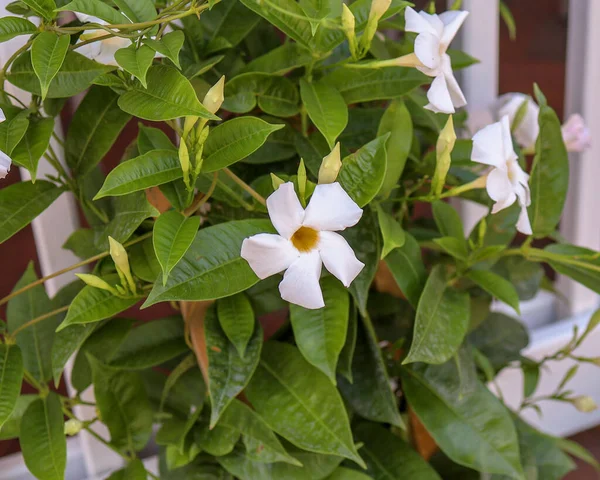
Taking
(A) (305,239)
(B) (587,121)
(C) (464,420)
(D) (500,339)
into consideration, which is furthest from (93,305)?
(B) (587,121)

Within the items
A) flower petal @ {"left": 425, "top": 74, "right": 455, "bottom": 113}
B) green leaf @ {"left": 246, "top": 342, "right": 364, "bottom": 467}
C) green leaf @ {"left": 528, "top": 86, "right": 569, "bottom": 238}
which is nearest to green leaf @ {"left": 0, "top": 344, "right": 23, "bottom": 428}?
green leaf @ {"left": 246, "top": 342, "right": 364, "bottom": 467}

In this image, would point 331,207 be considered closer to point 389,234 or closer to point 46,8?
point 389,234

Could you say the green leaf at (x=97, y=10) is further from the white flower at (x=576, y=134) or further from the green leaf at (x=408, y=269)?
the white flower at (x=576, y=134)

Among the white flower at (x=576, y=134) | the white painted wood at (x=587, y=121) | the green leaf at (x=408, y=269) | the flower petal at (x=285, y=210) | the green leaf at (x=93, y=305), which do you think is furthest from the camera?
the white painted wood at (x=587, y=121)

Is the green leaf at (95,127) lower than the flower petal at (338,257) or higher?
higher

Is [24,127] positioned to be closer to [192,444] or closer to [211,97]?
[211,97]

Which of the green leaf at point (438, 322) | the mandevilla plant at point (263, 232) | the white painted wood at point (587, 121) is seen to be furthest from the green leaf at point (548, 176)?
the white painted wood at point (587, 121)

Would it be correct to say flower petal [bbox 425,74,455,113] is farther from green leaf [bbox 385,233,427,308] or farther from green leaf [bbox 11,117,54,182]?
green leaf [bbox 11,117,54,182]
